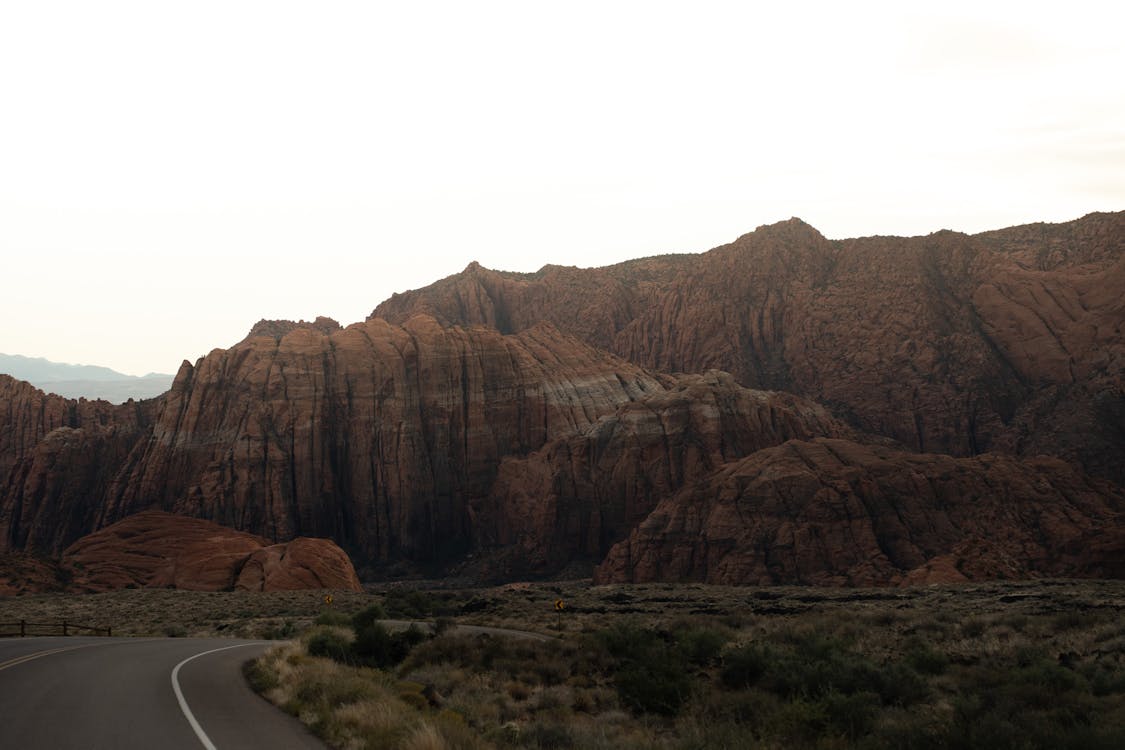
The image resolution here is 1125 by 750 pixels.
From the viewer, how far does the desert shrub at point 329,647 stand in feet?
86.5

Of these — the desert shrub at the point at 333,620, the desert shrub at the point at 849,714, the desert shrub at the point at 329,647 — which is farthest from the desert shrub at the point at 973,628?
the desert shrub at the point at 333,620

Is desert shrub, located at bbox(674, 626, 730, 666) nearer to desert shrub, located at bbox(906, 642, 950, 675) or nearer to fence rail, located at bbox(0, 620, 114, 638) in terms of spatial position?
desert shrub, located at bbox(906, 642, 950, 675)

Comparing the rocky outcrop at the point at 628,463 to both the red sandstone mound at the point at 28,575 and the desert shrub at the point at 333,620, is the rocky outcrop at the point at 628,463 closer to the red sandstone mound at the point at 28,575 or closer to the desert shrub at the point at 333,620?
the red sandstone mound at the point at 28,575

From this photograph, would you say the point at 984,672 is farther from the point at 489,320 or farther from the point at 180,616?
the point at 489,320

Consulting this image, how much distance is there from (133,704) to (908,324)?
4540 inches

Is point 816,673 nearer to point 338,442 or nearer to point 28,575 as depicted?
point 28,575

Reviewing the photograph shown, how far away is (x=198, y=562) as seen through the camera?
71625 millimetres

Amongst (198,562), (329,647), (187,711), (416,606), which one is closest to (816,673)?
(187,711)

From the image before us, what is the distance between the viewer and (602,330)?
520 feet

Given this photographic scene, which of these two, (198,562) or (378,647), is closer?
(378,647)

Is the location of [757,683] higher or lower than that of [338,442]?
lower

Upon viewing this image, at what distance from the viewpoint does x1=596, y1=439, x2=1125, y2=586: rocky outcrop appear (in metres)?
62.9

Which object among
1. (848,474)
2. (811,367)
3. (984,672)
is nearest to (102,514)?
(848,474)

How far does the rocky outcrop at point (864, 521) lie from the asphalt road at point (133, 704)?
47043 millimetres
